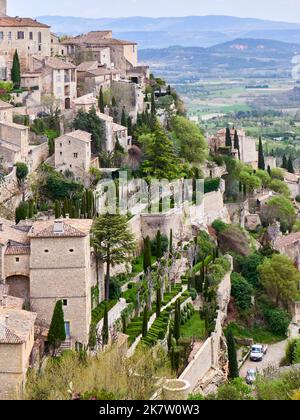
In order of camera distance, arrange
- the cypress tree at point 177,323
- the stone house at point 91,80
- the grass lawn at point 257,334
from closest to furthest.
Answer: the cypress tree at point 177,323 → the grass lawn at point 257,334 → the stone house at point 91,80

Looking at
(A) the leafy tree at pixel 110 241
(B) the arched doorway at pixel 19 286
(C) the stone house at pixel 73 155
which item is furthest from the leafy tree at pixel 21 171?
(B) the arched doorway at pixel 19 286

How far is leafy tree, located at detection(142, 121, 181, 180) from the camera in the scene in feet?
160

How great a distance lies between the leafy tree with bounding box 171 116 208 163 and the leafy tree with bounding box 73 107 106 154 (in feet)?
17.4

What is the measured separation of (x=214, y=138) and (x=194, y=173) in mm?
13779

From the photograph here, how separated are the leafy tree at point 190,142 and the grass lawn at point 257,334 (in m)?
13.1

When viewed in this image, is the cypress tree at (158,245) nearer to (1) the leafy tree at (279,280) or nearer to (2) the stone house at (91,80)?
(1) the leafy tree at (279,280)

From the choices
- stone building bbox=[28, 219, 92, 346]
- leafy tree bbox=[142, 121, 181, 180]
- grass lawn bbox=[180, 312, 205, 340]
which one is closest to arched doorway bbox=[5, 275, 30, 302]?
stone building bbox=[28, 219, 92, 346]

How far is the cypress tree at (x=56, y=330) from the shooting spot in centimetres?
3009

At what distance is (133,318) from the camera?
118 feet

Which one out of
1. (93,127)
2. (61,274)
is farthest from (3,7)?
Result: (61,274)

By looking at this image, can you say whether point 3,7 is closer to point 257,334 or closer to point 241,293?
point 241,293

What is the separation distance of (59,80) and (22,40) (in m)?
4.68
